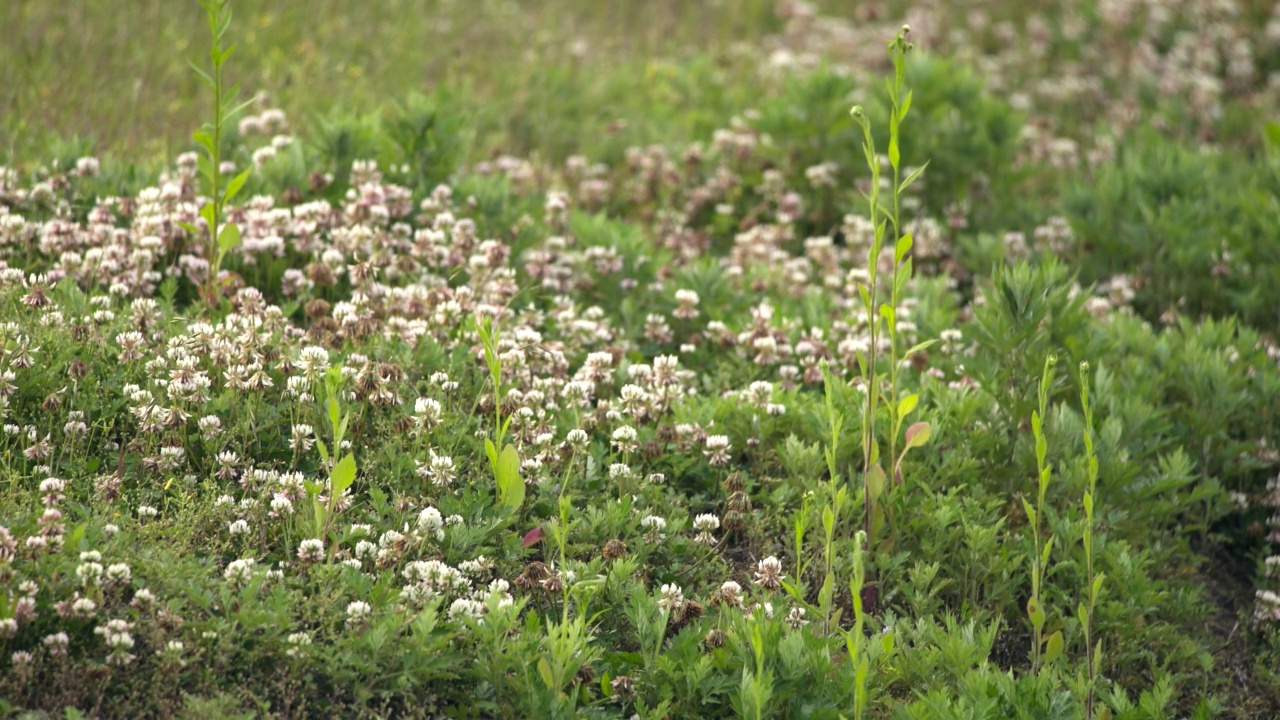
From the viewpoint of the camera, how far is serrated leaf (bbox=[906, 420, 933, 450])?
3889mm

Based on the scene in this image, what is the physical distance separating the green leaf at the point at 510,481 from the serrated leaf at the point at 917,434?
4.15 feet

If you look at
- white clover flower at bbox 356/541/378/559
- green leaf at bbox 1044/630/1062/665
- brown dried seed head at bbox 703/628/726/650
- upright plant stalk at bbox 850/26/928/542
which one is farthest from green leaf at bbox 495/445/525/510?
green leaf at bbox 1044/630/1062/665

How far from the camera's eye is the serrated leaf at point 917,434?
3.89 m

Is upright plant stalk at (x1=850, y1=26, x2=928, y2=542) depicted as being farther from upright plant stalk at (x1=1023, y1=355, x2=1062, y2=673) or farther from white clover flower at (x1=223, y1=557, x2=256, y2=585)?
white clover flower at (x1=223, y1=557, x2=256, y2=585)

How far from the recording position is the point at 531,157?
24.1 feet

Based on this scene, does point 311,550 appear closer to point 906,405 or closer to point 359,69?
point 906,405

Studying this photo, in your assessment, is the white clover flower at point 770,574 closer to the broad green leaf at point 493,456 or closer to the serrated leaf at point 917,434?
the serrated leaf at point 917,434

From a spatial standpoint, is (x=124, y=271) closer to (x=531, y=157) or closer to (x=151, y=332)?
(x=151, y=332)

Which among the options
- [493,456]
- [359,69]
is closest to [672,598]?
[493,456]

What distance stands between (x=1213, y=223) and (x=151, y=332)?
17.1 feet

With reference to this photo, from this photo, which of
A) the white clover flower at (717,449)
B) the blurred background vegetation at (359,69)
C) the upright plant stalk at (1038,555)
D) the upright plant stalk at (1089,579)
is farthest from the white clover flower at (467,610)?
the blurred background vegetation at (359,69)

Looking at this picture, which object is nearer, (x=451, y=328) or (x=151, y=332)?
(x=151, y=332)

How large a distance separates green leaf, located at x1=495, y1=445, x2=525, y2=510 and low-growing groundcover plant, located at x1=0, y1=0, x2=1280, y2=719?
1 cm

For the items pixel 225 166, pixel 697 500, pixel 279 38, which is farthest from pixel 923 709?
pixel 279 38
